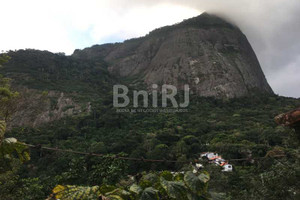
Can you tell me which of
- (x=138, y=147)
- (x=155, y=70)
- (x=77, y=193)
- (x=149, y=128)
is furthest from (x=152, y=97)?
(x=77, y=193)

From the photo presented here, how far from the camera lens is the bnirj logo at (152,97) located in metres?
62.3

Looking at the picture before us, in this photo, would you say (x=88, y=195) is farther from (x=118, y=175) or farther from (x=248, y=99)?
(x=248, y=99)

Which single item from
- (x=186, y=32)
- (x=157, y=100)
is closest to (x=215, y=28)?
(x=186, y=32)

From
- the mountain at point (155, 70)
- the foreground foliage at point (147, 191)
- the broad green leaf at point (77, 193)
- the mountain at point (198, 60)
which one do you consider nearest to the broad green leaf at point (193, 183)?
the foreground foliage at point (147, 191)

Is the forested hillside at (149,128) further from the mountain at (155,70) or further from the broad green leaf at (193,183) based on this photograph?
the mountain at (155,70)

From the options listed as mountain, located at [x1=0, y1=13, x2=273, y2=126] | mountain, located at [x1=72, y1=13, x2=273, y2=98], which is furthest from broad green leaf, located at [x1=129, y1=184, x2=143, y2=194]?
mountain, located at [x1=72, y1=13, x2=273, y2=98]

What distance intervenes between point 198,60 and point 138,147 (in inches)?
1896

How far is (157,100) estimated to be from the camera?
221 feet

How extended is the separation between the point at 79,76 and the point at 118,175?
57469 mm

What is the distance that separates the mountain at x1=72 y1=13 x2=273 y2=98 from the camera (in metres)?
70.6

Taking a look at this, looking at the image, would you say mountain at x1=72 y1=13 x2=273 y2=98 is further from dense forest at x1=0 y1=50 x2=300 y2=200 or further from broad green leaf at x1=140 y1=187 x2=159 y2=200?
broad green leaf at x1=140 y1=187 x2=159 y2=200

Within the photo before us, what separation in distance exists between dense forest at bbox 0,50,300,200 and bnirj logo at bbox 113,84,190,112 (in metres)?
2.74

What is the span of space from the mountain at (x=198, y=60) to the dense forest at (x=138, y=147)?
6.24 meters

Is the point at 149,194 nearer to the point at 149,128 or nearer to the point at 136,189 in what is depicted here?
the point at 136,189
